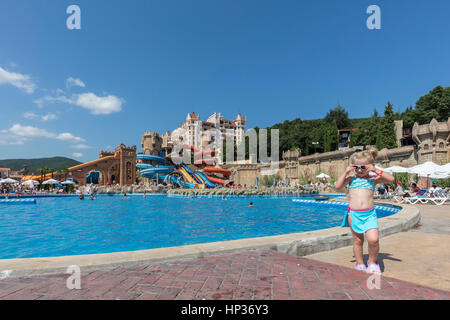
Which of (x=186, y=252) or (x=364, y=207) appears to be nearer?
(x=364, y=207)

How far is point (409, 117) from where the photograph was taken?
41.0m

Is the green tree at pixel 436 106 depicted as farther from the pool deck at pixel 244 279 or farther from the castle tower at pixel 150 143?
the castle tower at pixel 150 143

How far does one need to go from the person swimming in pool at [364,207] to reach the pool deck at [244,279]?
0.23 metres

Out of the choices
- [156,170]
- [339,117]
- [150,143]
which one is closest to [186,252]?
[156,170]

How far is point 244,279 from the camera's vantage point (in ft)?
8.54

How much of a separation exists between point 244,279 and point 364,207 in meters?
1.68

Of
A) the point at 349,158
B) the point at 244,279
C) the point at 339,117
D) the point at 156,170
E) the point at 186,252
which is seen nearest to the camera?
the point at 244,279

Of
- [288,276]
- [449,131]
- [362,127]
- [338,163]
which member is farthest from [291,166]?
[288,276]

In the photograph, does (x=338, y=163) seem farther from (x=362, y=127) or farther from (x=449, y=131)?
(x=362, y=127)

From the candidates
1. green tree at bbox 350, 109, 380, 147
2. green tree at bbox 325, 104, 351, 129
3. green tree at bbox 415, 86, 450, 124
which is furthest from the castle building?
green tree at bbox 415, 86, 450, 124

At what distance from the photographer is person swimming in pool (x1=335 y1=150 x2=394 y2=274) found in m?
2.88

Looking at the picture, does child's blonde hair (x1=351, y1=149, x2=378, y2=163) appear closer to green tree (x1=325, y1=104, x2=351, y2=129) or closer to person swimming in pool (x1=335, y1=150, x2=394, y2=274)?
person swimming in pool (x1=335, y1=150, x2=394, y2=274)

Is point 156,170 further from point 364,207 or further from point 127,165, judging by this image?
point 364,207

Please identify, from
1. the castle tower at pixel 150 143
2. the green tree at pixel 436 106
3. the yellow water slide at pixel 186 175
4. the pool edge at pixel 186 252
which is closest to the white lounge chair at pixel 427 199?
the pool edge at pixel 186 252
